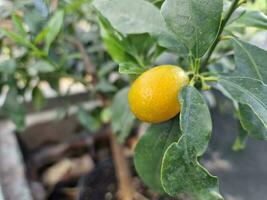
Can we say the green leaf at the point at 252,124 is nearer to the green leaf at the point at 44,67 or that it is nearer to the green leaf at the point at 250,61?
the green leaf at the point at 250,61

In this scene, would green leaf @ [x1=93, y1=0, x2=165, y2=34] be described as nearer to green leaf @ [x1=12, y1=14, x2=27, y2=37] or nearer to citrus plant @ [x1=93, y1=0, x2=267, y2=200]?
citrus plant @ [x1=93, y1=0, x2=267, y2=200]

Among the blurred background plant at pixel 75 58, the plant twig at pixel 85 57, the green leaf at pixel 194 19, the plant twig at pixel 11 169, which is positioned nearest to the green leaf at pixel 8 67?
the blurred background plant at pixel 75 58

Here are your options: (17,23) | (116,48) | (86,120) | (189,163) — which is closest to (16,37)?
(17,23)

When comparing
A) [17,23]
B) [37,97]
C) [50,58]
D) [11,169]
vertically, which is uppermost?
[17,23]

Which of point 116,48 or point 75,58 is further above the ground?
point 116,48

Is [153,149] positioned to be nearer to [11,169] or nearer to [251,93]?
[251,93]

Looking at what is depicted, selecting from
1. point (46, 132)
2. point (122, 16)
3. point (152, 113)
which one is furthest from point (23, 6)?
point (46, 132)
